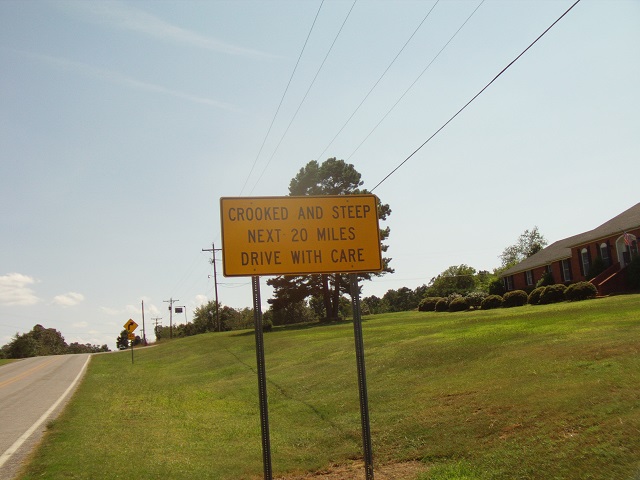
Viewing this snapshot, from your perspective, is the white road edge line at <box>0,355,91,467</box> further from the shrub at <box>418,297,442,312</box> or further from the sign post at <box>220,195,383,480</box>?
the shrub at <box>418,297,442,312</box>

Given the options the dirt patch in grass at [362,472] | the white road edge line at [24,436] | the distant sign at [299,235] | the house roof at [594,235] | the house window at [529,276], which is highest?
the house roof at [594,235]

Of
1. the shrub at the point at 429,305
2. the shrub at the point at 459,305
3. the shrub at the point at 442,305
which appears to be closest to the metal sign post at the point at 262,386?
the shrub at the point at 459,305

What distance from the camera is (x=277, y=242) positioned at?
7.23m

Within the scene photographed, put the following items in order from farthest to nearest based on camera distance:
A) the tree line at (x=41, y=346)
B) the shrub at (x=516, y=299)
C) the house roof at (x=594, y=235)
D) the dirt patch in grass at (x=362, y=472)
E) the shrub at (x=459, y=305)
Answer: the tree line at (x=41, y=346) < the shrub at (x=459, y=305) < the shrub at (x=516, y=299) < the house roof at (x=594, y=235) < the dirt patch in grass at (x=362, y=472)

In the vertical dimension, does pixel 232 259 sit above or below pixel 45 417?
above

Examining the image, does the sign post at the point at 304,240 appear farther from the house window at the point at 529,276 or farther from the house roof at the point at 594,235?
the house window at the point at 529,276

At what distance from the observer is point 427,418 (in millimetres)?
10938

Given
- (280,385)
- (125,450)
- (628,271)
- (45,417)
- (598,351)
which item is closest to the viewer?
(125,450)

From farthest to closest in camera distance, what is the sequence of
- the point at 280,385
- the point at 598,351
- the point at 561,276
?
the point at 561,276
the point at 280,385
the point at 598,351

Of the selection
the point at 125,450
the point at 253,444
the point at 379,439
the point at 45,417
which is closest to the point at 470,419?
the point at 379,439

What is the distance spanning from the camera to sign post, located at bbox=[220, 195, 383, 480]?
7070 millimetres

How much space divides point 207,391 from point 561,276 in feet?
125

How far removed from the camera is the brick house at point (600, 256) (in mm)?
37938

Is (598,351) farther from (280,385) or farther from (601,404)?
(280,385)
